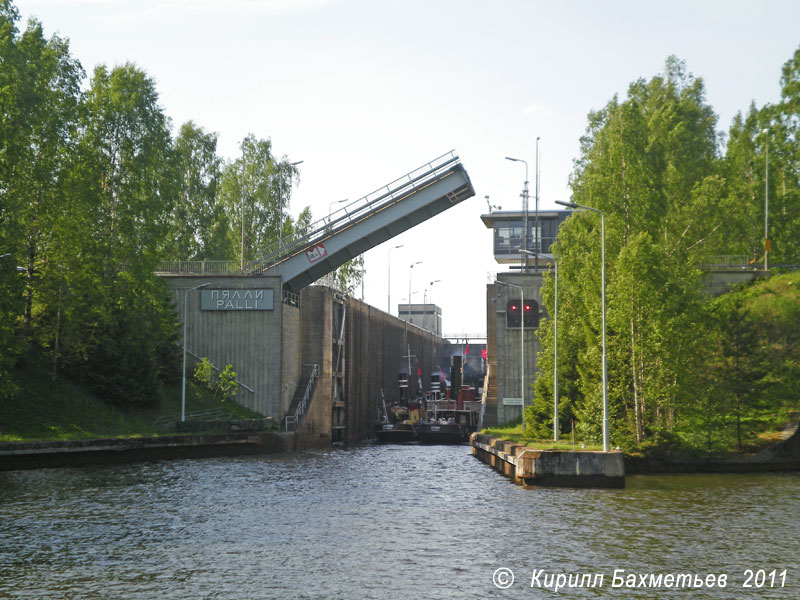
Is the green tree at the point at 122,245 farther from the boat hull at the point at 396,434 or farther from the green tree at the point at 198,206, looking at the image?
the boat hull at the point at 396,434

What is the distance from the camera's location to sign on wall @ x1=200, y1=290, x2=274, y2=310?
44500mm

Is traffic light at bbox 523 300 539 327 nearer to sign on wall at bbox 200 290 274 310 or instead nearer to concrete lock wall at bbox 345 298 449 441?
sign on wall at bbox 200 290 274 310

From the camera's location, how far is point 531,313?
4494cm

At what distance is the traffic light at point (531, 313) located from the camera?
1766 inches

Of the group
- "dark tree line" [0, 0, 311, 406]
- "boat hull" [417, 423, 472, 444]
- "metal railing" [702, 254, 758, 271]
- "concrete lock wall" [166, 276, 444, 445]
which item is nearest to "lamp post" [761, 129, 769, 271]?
"metal railing" [702, 254, 758, 271]

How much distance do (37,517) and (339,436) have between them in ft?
119

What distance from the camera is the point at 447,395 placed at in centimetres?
7844

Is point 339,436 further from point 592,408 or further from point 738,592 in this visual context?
point 738,592

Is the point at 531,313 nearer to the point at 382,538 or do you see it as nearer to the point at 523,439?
the point at 523,439

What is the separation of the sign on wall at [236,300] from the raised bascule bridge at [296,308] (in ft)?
0.16

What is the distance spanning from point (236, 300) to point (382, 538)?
29.9 metres

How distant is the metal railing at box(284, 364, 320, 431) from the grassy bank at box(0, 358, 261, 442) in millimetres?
6135

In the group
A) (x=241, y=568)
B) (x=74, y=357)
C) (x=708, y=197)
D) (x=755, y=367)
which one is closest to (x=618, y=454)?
(x=755, y=367)

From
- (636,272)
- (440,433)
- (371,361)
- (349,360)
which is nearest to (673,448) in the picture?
(636,272)
